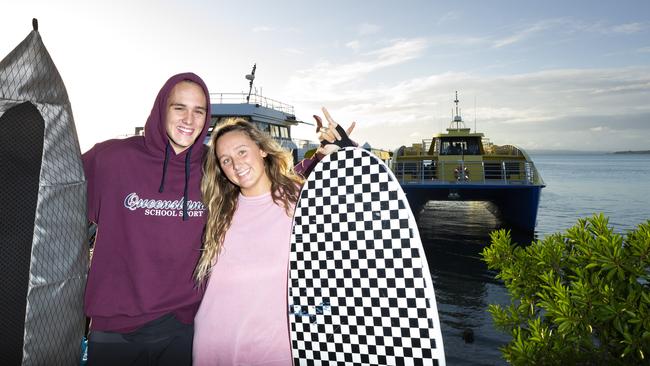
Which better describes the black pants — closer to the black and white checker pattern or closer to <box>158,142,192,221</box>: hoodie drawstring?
<box>158,142,192,221</box>: hoodie drawstring

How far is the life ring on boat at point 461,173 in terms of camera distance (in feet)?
56.2

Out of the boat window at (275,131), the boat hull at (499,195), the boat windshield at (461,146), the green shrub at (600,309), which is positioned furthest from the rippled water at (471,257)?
the boat window at (275,131)

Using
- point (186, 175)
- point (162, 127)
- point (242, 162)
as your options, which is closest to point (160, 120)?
point (162, 127)

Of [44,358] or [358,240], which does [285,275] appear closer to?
[358,240]

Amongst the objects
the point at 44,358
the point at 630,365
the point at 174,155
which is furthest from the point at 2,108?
the point at 630,365

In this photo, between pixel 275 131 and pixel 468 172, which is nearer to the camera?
pixel 468 172

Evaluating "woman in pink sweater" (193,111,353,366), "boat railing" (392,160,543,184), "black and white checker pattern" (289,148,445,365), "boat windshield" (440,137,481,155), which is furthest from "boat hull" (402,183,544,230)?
"woman in pink sweater" (193,111,353,366)

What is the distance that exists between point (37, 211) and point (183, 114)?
0.91m

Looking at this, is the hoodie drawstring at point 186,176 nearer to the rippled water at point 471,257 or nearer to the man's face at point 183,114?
the man's face at point 183,114

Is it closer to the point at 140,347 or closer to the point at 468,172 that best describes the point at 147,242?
the point at 140,347

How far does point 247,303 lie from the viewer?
229 centimetres

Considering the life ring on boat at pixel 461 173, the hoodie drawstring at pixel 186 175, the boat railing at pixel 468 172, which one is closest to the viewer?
the hoodie drawstring at pixel 186 175

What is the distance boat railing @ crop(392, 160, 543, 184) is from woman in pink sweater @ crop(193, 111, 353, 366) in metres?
15.0

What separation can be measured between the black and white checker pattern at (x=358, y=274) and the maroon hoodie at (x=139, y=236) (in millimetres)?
653
